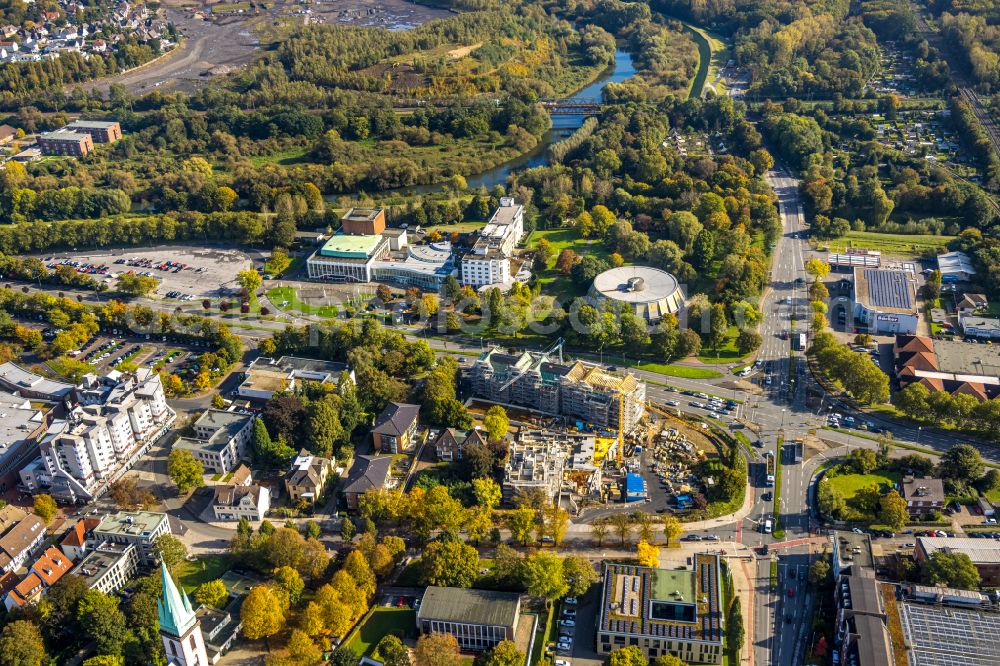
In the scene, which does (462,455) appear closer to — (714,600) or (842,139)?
(714,600)

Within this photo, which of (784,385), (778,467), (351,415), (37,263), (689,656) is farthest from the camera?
(37,263)

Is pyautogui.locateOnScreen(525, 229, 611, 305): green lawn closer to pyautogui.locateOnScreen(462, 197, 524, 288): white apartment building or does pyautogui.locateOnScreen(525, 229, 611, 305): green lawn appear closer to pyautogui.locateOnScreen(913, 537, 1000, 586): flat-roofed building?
pyautogui.locateOnScreen(462, 197, 524, 288): white apartment building

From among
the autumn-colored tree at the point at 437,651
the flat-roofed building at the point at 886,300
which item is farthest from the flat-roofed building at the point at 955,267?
the autumn-colored tree at the point at 437,651

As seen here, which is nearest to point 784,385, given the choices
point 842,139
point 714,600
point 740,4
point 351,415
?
point 714,600

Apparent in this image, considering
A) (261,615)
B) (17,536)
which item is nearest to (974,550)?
(261,615)

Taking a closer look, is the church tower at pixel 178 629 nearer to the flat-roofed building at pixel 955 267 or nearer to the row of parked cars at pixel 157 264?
the row of parked cars at pixel 157 264

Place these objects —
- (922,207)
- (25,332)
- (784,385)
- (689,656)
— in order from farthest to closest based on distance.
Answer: (922,207)
(25,332)
(784,385)
(689,656)

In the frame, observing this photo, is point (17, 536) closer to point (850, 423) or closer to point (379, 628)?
point (379, 628)
